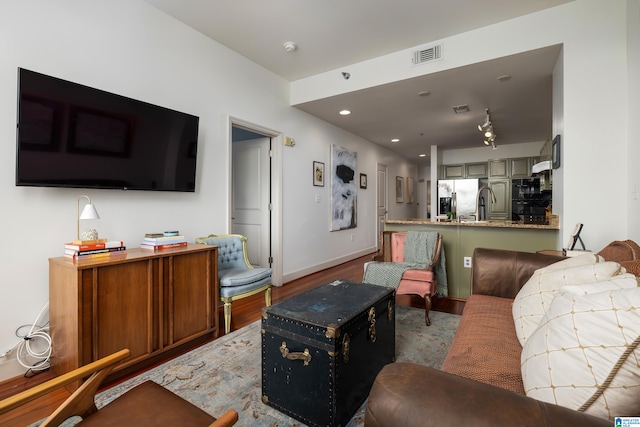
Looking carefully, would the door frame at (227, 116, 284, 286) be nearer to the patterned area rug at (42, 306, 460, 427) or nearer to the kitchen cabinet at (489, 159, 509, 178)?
the patterned area rug at (42, 306, 460, 427)

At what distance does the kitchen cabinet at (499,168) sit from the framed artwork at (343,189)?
3.42m

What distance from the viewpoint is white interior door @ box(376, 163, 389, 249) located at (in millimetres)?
7223

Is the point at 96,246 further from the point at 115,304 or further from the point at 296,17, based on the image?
the point at 296,17

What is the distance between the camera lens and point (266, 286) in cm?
303

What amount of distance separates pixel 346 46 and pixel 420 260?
2498mm

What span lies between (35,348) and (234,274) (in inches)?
55.9

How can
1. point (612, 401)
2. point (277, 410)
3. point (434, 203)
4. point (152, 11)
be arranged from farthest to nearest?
point (434, 203), point (152, 11), point (277, 410), point (612, 401)

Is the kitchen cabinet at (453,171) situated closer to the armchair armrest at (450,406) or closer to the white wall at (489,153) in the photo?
the white wall at (489,153)

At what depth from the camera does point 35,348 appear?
210cm

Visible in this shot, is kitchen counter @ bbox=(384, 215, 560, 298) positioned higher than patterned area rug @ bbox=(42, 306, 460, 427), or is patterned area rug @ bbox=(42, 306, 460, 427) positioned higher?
kitchen counter @ bbox=(384, 215, 560, 298)

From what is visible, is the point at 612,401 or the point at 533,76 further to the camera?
the point at 533,76

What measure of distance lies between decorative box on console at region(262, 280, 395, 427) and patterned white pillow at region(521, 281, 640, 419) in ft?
2.65

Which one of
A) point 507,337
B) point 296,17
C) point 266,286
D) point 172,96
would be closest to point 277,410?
point 507,337

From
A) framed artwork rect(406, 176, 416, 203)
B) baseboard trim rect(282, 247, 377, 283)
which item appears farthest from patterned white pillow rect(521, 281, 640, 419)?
framed artwork rect(406, 176, 416, 203)
